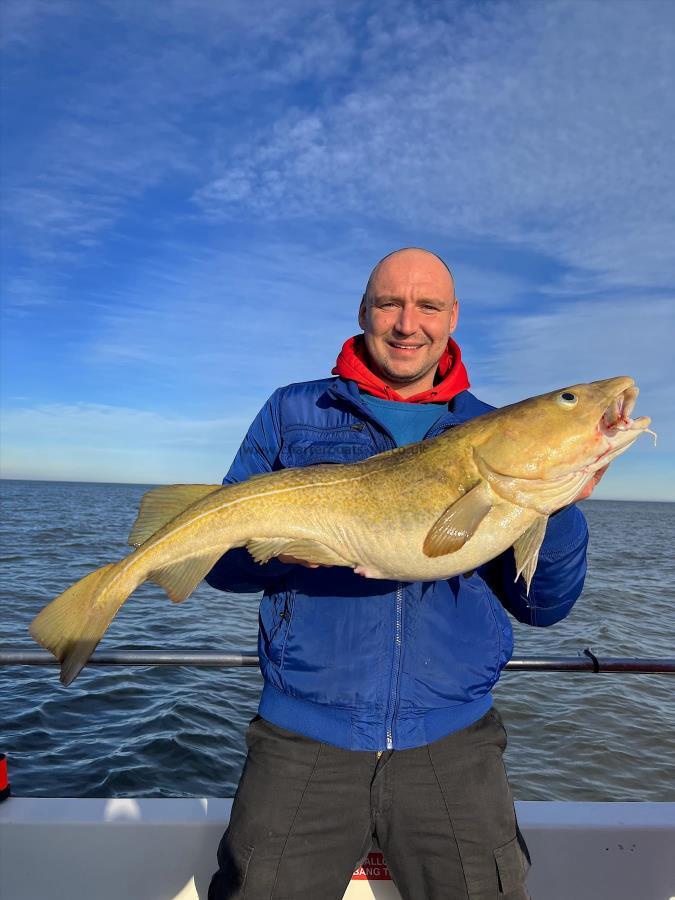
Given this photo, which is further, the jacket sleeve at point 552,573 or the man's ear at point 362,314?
the man's ear at point 362,314

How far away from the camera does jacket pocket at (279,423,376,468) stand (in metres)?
3.30

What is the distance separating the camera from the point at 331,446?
10.8 ft

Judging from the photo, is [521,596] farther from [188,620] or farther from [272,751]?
[188,620]

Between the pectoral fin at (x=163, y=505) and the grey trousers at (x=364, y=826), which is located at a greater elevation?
the pectoral fin at (x=163, y=505)

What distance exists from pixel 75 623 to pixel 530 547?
195cm

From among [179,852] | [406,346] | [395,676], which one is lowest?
[179,852]

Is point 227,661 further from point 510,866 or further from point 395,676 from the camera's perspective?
point 510,866

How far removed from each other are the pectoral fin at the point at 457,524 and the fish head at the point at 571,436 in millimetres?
179

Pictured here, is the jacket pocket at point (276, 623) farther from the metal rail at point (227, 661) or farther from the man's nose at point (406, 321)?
the man's nose at point (406, 321)

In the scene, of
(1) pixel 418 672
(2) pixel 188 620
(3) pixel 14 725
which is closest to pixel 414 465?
(1) pixel 418 672

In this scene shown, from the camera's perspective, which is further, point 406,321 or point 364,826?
point 406,321

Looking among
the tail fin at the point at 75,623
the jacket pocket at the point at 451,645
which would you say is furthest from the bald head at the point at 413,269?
the tail fin at the point at 75,623

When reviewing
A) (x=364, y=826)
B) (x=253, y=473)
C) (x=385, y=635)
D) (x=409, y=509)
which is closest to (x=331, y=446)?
(x=253, y=473)

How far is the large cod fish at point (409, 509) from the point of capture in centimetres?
279
